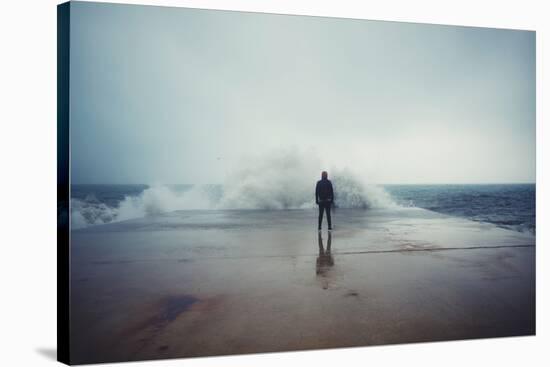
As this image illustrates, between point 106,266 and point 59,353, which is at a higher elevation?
point 106,266

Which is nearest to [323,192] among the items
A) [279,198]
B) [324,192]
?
[324,192]

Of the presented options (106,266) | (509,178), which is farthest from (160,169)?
(509,178)

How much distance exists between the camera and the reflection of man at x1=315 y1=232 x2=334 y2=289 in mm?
5340

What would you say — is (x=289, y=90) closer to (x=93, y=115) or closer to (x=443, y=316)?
(x=93, y=115)

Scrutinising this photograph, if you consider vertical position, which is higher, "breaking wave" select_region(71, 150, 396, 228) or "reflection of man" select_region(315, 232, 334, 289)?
"breaking wave" select_region(71, 150, 396, 228)

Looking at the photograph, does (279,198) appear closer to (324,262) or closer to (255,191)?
(255,191)

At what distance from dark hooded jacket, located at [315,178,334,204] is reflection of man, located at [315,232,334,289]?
0.56m

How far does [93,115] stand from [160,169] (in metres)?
1.15

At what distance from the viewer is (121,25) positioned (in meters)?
4.89

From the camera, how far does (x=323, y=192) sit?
5938 millimetres

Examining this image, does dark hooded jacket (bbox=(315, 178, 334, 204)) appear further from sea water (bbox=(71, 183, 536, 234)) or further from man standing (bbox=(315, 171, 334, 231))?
sea water (bbox=(71, 183, 536, 234))

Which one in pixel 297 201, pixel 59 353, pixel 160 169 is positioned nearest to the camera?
pixel 59 353

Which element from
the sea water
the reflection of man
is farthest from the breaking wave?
the reflection of man

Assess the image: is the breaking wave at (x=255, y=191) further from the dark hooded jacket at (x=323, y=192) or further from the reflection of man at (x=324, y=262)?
the reflection of man at (x=324, y=262)
